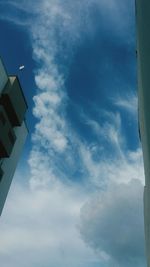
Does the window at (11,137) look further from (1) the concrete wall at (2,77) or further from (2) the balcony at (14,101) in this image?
(1) the concrete wall at (2,77)

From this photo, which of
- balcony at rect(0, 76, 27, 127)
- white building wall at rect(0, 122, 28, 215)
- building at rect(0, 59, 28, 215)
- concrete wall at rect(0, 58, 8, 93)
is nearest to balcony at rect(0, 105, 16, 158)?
building at rect(0, 59, 28, 215)

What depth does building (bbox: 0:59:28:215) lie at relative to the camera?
26.5 metres

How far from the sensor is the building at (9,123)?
26.5 m

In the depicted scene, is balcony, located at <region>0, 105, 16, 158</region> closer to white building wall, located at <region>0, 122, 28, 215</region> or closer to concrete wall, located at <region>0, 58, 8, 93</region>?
white building wall, located at <region>0, 122, 28, 215</region>

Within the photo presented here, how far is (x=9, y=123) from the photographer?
27.6m

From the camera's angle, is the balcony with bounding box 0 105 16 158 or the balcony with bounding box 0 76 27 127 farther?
the balcony with bounding box 0 76 27 127

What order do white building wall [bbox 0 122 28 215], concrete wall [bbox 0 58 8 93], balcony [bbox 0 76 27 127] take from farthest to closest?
1. white building wall [bbox 0 122 28 215]
2. concrete wall [bbox 0 58 8 93]
3. balcony [bbox 0 76 27 127]

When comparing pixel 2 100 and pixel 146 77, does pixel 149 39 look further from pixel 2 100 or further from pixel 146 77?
pixel 2 100

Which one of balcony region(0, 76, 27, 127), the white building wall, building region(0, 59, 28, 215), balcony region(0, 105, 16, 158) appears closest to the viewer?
balcony region(0, 105, 16, 158)

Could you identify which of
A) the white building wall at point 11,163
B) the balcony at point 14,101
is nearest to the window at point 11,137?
the balcony at point 14,101

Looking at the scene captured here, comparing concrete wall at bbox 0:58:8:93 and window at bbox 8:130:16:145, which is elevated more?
concrete wall at bbox 0:58:8:93

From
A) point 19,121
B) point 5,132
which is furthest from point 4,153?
point 19,121

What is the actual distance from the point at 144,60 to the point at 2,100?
2076cm

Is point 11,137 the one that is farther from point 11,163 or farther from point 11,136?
point 11,163
